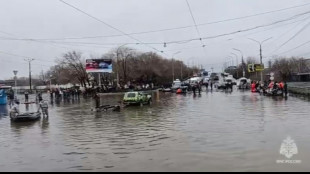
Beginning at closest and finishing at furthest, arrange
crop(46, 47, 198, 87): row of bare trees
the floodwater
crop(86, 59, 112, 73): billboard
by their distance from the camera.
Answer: the floodwater < crop(86, 59, 112, 73): billboard < crop(46, 47, 198, 87): row of bare trees

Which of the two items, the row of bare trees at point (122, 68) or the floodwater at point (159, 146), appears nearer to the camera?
the floodwater at point (159, 146)

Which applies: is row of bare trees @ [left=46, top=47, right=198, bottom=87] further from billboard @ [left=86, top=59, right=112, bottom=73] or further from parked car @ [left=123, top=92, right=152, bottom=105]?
parked car @ [left=123, top=92, right=152, bottom=105]

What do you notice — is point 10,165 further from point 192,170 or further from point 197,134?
point 197,134

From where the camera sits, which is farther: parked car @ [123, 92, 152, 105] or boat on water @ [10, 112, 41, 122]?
parked car @ [123, 92, 152, 105]

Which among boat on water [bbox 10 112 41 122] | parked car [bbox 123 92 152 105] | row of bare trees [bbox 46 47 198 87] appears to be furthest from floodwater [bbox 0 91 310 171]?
row of bare trees [bbox 46 47 198 87]

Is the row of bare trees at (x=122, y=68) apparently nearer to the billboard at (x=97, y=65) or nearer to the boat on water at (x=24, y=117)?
the billboard at (x=97, y=65)

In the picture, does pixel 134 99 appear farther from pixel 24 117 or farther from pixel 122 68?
pixel 122 68

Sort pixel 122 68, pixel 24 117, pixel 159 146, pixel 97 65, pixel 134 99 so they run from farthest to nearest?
pixel 122 68, pixel 97 65, pixel 134 99, pixel 24 117, pixel 159 146

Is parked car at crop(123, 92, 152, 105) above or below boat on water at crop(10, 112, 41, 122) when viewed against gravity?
above

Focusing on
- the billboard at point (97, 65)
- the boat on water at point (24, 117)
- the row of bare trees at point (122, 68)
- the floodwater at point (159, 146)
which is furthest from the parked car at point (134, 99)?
the row of bare trees at point (122, 68)

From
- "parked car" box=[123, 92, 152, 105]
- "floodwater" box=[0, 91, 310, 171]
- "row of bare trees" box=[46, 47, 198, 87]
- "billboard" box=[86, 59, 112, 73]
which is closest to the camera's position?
"floodwater" box=[0, 91, 310, 171]

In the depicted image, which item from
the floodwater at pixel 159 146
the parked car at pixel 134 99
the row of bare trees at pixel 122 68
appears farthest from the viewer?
the row of bare trees at pixel 122 68

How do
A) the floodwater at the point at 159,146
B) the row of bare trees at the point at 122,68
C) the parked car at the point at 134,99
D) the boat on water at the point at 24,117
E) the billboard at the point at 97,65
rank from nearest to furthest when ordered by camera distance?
the floodwater at the point at 159,146 < the boat on water at the point at 24,117 < the parked car at the point at 134,99 < the billboard at the point at 97,65 < the row of bare trees at the point at 122,68

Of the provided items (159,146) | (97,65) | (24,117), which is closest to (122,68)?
(97,65)
